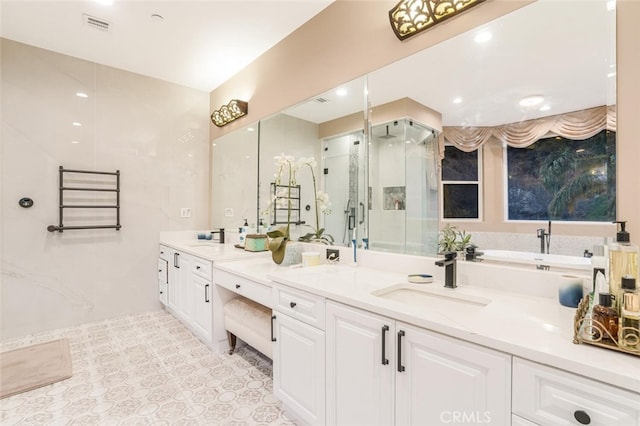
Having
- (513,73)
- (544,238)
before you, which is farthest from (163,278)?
(513,73)

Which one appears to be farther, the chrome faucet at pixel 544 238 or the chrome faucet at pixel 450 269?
the chrome faucet at pixel 450 269

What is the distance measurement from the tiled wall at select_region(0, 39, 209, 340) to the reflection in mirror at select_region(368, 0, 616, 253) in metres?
2.94

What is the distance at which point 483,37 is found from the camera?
1484 millimetres

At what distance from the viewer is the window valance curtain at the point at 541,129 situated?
1.21 metres

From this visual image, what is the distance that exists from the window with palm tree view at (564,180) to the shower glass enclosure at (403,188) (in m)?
0.40

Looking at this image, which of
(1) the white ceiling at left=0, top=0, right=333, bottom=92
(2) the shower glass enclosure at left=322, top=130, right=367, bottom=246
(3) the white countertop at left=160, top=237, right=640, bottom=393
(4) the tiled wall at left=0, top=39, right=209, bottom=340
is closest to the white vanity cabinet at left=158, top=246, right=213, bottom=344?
(4) the tiled wall at left=0, top=39, right=209, bottom=340

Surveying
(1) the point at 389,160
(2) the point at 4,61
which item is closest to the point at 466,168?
(1) the point at 389,160

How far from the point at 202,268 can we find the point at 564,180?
2495 mm

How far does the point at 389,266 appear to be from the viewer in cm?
190

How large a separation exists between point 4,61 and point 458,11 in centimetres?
376

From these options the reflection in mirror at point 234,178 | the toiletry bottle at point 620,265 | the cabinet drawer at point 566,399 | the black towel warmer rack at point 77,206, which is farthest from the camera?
the reflection in mirror at point 234,178

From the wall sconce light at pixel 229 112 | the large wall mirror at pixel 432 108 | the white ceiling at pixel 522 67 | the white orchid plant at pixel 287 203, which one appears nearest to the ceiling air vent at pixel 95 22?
the wall sconce light at pixel 229 112

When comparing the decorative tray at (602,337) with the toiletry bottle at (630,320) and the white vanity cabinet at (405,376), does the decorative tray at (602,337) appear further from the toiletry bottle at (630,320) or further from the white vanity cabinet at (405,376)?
the white vanity cabinet at (405,376)

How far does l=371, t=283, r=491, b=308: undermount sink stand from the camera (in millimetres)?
1357
